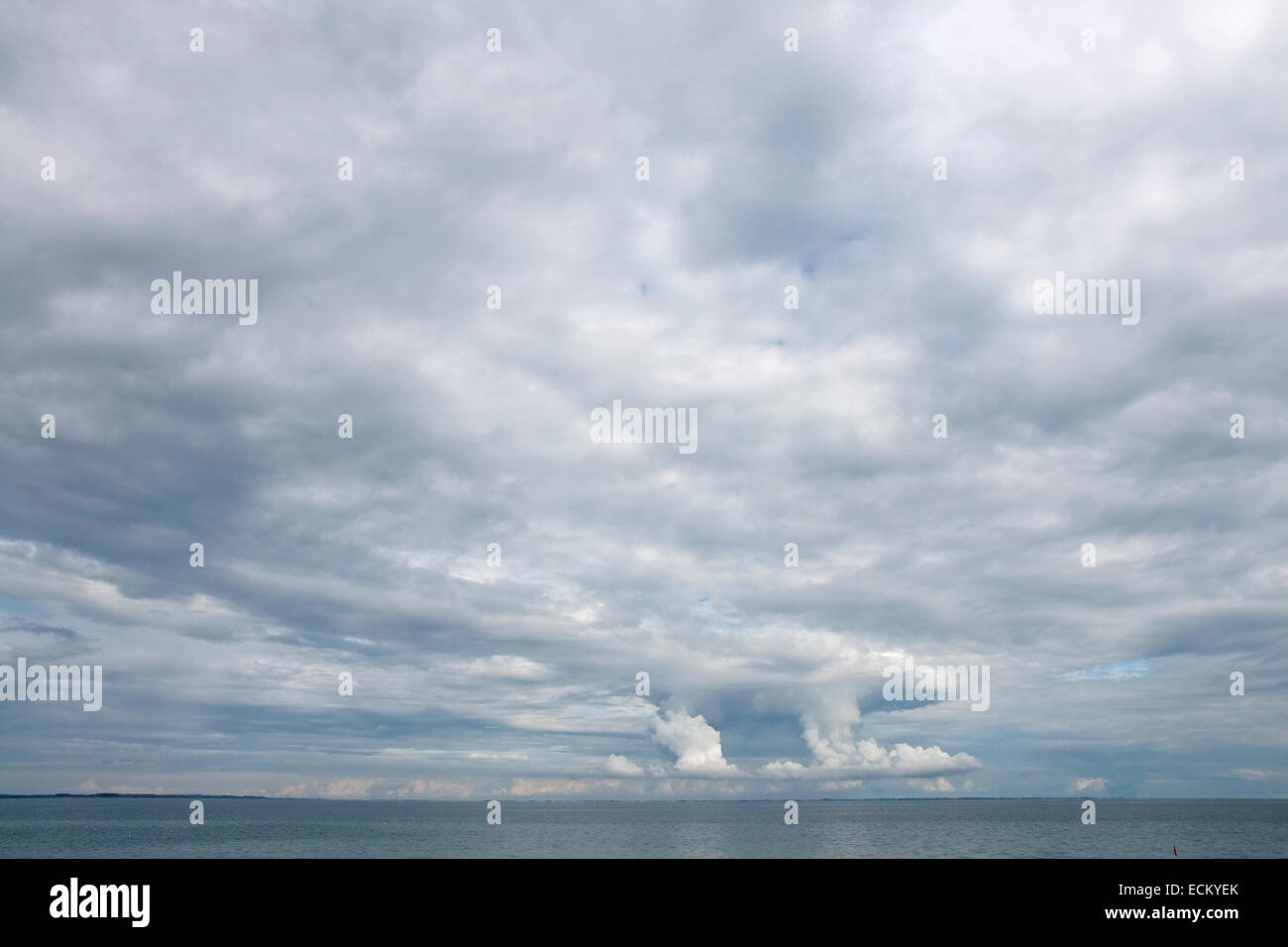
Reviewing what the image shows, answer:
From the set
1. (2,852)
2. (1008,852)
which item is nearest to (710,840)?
(1008,852)
